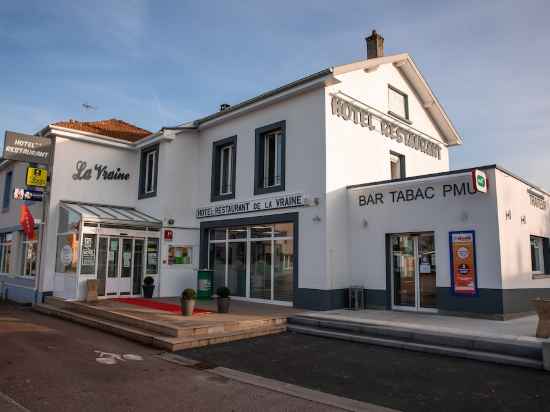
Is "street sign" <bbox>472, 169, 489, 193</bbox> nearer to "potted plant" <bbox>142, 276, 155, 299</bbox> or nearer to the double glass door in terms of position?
"potted plant" <bbox>142, 276, 155, 299</bbox>

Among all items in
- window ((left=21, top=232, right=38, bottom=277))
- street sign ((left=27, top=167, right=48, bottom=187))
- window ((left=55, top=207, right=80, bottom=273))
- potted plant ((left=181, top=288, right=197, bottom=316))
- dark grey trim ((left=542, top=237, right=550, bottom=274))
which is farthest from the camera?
window ((left=21, top=232, right=38, bottom=277))

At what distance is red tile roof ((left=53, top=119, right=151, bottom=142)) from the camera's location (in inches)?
631

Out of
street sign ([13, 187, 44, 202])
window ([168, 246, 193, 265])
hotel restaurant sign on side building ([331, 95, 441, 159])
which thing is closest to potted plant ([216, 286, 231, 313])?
window ([168, 246, 193, 265])

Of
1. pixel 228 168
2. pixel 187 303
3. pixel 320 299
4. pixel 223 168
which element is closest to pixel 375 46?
pixel 228 168

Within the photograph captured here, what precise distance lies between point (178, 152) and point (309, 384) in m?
11.3

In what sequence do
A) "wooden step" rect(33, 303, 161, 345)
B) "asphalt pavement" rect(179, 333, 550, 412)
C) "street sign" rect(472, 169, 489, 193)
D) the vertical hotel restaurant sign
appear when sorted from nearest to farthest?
"asphalt pavement" rect(179, 333, 550, 412) < "wooden step" rect(33, 303, 161, 345) < "street sign" rect(472, 169, 489, 193) < the vertical hotel restaurant sign

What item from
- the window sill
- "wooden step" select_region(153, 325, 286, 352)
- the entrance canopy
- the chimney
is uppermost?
the chimney

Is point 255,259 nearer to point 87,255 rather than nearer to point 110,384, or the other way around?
point 87,255

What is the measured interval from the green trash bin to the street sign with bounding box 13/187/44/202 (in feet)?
19.5

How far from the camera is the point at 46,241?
46.0 ft

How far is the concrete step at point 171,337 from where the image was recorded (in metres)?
7.87

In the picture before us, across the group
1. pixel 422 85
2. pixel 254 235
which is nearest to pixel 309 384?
pixel 254 235

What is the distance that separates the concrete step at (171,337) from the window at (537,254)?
7.59m

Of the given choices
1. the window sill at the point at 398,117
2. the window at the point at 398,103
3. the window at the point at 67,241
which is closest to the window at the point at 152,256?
the window at the point at 67,241
